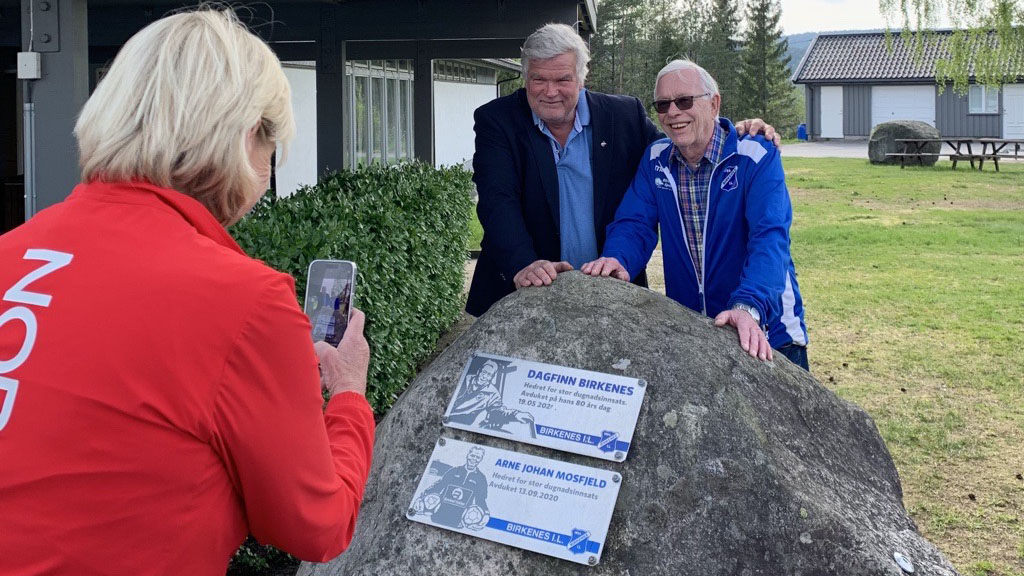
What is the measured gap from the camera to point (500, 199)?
387 centimetres

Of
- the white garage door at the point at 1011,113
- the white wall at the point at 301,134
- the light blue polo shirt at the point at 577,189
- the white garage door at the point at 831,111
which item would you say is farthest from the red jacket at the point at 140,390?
the white garage door at the point at 831,111

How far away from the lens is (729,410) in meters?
3.02

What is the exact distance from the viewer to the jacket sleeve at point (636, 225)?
12.3 ft

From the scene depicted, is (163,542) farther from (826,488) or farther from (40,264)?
(826,488)

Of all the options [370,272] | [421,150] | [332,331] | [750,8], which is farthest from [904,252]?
[750,8]

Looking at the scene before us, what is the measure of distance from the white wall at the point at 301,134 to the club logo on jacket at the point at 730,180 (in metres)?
12.9

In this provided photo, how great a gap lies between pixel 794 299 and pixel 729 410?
804 mm

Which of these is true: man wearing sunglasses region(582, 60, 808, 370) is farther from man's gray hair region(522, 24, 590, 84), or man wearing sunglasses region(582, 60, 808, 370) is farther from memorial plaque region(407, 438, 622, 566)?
memorial plaque region(407, 438, 622, 566)

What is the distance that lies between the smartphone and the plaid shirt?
1.83 meters

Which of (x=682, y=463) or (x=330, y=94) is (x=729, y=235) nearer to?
(x=682, y=463)

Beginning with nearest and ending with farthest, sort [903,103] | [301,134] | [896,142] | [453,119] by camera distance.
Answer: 1. [301,134]
2. [453,119]
3. [896,142]
4. [903,103]

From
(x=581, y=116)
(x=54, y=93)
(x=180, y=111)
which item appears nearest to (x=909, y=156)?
(x=54, y=93)

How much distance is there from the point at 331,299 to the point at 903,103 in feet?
156

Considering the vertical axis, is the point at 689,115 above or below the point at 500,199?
above
